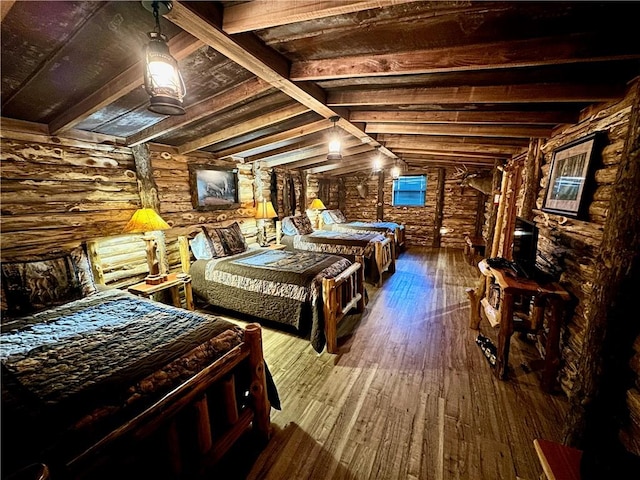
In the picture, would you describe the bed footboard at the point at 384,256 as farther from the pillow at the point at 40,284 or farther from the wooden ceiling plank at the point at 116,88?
the pillow at the point at 40,284

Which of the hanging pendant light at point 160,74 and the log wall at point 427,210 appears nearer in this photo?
the hanging pendant light at point 160,74

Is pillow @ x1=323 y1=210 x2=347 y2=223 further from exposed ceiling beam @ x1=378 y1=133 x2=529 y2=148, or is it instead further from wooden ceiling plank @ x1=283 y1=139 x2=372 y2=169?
exposed ceiling beam @ x1=378 y1=133 x2=529 y2=148

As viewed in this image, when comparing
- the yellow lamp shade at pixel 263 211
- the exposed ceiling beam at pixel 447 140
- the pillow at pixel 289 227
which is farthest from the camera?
the pillow at pixel 289 227

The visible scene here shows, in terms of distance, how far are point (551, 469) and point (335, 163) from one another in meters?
6.43

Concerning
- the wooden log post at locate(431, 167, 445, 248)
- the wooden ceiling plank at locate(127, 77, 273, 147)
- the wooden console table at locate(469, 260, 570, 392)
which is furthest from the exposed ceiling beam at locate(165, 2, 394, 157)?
the wooden log post at locate(431, 167, 445, 248)

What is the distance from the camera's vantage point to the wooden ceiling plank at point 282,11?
1.16 m

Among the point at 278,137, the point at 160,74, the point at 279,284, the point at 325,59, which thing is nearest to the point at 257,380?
the point at 279,284

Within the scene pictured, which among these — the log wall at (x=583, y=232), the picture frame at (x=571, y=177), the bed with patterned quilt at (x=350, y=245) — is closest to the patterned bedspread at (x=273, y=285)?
the bed with patterned quilt at (x=350, y=245)

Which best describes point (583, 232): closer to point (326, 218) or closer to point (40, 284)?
point (40, 284)

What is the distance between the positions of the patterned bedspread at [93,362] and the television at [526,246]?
270 cm

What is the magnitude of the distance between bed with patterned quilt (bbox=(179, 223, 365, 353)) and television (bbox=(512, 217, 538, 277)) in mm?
1798

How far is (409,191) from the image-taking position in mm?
8117

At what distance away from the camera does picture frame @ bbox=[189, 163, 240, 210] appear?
4012 mm

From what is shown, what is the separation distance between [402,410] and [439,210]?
6.73 metres
